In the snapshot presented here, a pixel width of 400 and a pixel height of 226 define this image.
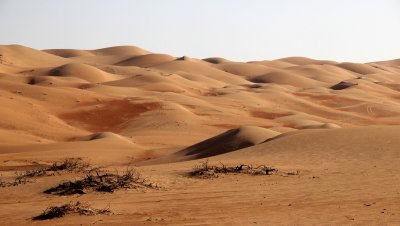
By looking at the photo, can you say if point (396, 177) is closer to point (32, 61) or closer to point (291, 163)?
point (291, 163)

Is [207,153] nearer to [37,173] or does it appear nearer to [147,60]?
[37,173]

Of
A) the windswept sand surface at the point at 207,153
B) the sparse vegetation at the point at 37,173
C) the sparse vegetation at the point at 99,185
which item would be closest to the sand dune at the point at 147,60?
the windswept sand surface at the point at 207,153

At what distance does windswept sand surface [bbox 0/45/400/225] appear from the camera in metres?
9.13

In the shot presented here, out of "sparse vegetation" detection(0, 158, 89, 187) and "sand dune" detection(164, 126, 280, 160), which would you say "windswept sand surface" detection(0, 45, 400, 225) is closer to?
"sand dune" detection(164, 126, 280, 160)

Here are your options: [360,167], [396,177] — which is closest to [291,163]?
[360,167]

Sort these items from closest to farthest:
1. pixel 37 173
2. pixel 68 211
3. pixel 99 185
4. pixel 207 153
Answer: pixel 68 211
pixel 99 185
pixel 37 173
pixel 207 153

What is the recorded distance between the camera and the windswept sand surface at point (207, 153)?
9133mm

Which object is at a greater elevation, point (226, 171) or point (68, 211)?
point (226, 171)

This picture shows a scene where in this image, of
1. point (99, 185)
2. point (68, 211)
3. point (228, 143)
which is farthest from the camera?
point (228, 143)

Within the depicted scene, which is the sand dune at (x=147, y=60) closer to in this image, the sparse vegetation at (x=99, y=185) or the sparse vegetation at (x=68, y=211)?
the sparse vegetation at (x=99, y=185)

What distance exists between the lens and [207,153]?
67.9ft

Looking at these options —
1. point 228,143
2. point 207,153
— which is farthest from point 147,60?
point 207,153

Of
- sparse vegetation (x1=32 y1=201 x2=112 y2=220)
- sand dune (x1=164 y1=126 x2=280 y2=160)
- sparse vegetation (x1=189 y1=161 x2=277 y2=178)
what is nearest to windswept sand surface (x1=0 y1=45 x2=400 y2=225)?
sand dune (x1=164 y1=126 x2=280 y2=160)

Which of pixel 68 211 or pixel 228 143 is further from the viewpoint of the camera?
pixel 228 143
